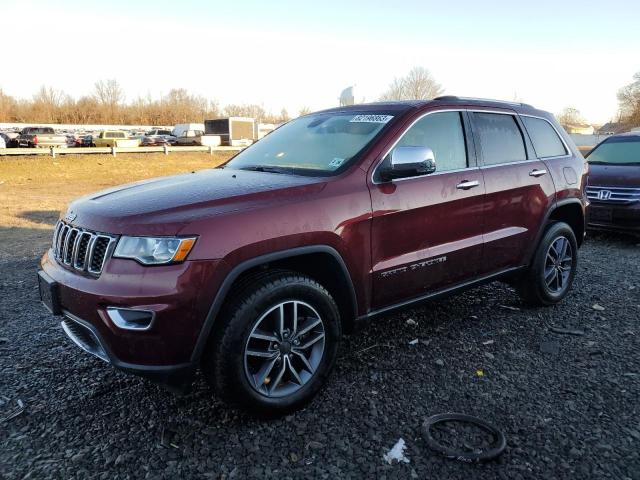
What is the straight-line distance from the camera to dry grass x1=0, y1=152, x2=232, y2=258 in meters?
8.57

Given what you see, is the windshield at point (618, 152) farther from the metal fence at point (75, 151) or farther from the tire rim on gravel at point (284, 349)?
the metal fence at point (75, 151)

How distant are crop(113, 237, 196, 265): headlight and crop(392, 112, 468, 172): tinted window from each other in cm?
171

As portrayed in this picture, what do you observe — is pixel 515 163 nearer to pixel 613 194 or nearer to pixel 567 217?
pixel 567 217

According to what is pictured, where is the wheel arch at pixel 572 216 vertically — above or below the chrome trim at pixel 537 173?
below

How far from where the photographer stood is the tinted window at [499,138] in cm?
402

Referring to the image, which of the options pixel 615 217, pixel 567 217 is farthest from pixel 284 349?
pixel 615 217

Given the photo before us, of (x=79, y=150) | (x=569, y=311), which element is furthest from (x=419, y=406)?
(x=79, y=150)

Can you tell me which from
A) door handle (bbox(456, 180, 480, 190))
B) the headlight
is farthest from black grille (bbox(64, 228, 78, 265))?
door handle (bbox(456, 180, 480, 190))

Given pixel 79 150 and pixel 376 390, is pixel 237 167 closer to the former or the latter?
pixel 376 390

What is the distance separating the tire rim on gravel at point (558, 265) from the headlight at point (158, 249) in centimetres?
341

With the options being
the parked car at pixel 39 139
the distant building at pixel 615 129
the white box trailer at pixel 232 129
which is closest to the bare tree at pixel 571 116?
the distant building at pixel 615 129

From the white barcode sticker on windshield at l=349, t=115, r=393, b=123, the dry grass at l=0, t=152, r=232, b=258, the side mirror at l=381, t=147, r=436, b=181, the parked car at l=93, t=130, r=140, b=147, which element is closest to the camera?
the side mirror at l=381, t=147, r=436, b=181

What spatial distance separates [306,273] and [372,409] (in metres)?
0.90

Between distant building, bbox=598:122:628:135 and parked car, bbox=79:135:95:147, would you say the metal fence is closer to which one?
parked car, bbox=79:135:95:147
